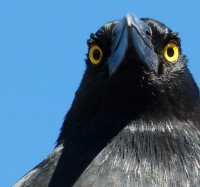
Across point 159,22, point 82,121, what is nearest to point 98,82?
point 82,121

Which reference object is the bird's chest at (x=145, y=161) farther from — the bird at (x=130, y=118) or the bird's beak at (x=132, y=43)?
→ the bird's beak at (x=132, y=43)

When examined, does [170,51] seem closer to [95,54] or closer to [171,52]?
[171,52]

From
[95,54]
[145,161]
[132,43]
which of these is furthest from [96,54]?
[145,161]

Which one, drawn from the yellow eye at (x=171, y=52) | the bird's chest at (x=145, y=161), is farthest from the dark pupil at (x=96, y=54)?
the bird's chest at (x=145, y=161)

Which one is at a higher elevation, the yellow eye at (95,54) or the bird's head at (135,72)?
the yellow eye at (95,54)

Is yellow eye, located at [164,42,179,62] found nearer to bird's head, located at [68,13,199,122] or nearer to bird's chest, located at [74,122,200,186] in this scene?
bird's head, located at [68,13,199,122]

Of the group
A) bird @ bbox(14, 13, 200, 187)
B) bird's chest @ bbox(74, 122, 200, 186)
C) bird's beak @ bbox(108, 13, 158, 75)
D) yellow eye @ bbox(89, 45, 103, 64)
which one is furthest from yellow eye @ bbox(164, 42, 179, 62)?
bird's chest @ bbox(74, 122, 200, 186)
